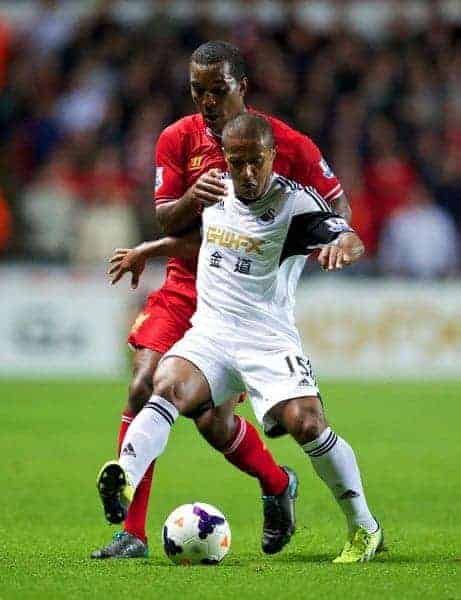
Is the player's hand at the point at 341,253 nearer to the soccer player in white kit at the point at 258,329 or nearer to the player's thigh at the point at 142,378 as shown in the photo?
the soccer player in white kit at the point at 258,329

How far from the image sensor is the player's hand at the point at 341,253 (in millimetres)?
5469

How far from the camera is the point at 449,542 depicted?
6293 mm

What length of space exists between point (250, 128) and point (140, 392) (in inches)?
50.9

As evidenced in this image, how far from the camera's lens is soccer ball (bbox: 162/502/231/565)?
5.72 meters

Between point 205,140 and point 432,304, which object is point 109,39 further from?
point 205,140

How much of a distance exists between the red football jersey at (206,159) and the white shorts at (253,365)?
2.46 feet

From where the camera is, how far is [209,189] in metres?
5.96

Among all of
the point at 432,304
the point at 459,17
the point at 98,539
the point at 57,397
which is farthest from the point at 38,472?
the point at 459,17

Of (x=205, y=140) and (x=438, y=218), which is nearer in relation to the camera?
(x=205, y=140)

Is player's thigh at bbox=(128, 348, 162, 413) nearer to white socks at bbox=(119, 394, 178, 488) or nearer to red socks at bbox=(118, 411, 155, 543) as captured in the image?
red socks at bbox=(118, 411, 155, 543)

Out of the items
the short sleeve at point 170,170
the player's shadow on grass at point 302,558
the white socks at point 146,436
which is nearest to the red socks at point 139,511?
the white socks at point 146,436

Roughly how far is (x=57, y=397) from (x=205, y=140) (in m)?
7.07

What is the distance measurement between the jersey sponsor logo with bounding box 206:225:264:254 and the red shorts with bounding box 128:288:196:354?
57 centimetres

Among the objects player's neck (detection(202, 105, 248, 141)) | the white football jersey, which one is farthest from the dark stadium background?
the white football jersey
